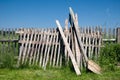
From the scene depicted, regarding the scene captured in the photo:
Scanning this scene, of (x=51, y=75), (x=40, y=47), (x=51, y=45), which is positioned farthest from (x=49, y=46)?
(x=51, y=75)

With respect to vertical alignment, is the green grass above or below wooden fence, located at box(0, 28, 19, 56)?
below

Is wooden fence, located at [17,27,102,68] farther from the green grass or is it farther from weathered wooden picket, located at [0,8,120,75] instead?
the green grass

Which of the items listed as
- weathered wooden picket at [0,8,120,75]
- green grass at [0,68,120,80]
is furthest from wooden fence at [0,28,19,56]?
green grass at [0,68,120,80]

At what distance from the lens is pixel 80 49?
30.5 feet

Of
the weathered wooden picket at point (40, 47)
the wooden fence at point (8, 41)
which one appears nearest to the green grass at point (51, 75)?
the weathered wooden picket at point (40, 47)

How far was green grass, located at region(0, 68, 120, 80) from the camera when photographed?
Answer: 24.9ft

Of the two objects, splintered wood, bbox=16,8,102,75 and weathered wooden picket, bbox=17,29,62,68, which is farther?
weathered wooden picket, bbox=17,29,62,68

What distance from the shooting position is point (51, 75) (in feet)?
26.5

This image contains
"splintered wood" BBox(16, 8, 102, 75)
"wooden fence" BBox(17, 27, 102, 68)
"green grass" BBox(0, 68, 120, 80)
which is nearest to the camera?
"green grass" BBox(0, 68, 120, 80)

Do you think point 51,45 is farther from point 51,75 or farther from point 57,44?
point 51,75

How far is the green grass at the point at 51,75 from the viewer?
24.9ft

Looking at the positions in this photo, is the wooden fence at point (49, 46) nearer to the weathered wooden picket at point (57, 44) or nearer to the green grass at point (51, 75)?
the weathered wooden picket at point (57, 44)

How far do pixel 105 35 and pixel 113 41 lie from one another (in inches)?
21.8

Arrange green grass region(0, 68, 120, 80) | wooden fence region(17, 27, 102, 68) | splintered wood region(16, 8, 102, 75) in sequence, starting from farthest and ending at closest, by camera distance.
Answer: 1. wooden fence region(17, 27, 102, 68)
2. splintered wood region(16, 8, 102, 75)
3. green grass region(0, 68, 120, 80)
